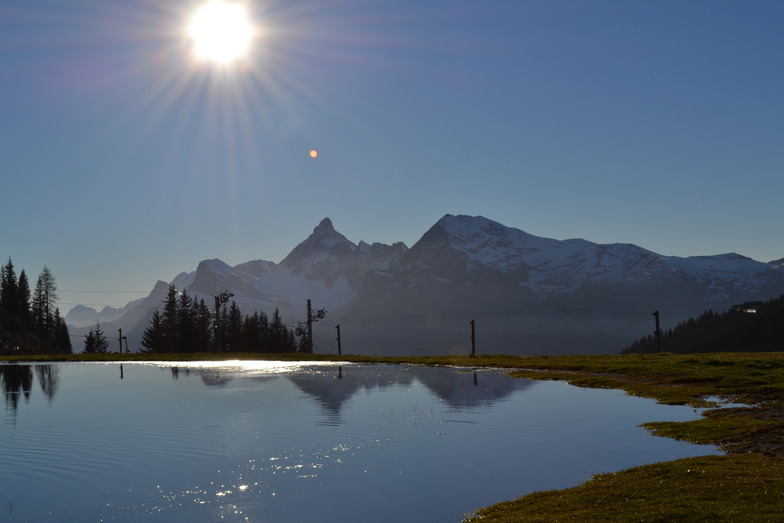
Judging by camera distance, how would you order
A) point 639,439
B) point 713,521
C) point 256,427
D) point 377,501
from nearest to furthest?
point 713,521 < point 377,501 < point 639,439 < point 256,427

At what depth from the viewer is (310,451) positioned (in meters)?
27.4

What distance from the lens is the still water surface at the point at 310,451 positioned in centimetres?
2008

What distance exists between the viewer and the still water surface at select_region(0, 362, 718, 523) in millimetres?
20078

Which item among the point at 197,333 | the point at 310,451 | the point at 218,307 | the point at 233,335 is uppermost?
the point at 218,307

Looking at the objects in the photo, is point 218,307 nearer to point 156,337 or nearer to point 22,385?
point 156,337

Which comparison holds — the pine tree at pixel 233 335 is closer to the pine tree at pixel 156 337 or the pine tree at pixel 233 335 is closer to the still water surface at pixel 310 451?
the pine tree at pixel 156 337

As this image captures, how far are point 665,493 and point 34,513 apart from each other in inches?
692

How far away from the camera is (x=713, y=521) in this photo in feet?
50.3

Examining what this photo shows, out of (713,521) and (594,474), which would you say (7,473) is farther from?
(713,521)

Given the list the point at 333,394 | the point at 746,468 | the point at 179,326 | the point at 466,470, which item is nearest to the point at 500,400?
the point at 333,394

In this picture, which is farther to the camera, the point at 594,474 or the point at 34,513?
the point at 594,474

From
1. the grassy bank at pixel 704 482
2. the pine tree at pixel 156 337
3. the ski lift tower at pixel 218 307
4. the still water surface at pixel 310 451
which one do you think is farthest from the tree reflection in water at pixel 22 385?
the pine tree at pixel 156 337

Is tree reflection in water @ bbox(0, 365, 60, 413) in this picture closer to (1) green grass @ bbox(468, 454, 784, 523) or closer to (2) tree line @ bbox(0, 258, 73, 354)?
(1) green grass @ bbox(468, 454, 784, 523)

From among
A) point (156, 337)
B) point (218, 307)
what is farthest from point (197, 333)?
point (218, 307)
